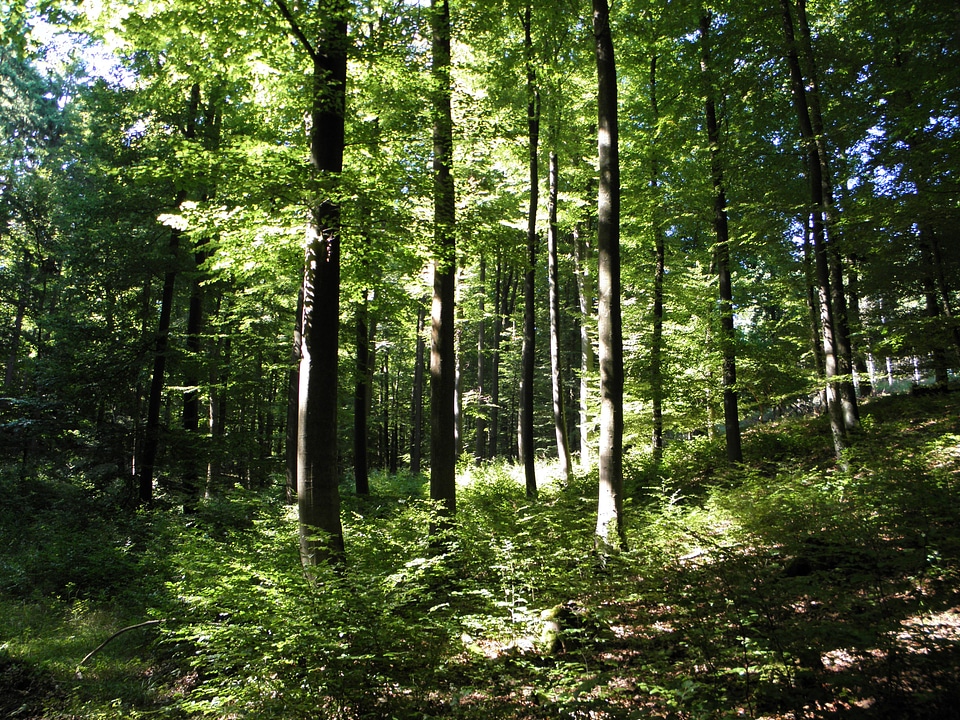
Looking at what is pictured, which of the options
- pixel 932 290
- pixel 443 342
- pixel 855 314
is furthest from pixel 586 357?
pixel 932 290

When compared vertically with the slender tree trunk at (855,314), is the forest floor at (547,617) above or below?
below

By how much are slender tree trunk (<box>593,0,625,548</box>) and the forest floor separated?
2.47ft

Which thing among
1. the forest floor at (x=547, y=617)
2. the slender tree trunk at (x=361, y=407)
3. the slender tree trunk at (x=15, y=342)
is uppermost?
the slender tree trunk at (x=15, y=342)

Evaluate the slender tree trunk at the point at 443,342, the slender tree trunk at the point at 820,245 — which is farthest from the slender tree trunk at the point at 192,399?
the slender tree trunk at the point at 820,245

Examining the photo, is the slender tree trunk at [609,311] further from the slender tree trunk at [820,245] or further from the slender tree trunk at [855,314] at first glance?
the slender tree trunk at [855,314]

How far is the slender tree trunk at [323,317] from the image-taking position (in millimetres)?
6508

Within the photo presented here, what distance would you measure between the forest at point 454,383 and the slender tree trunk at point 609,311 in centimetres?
5

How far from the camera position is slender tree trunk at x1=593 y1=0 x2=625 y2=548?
7.18m

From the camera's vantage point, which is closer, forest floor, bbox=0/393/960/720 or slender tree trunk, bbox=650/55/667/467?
forest floor, bbox=0/393/960/720

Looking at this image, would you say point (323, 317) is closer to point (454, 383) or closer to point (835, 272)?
point (454, 383)

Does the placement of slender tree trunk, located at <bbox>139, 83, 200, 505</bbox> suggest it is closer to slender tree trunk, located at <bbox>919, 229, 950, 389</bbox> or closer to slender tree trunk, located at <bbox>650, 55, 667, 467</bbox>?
slender tree trunk, located at <bbox>650, 55, 667, 467</bbox>

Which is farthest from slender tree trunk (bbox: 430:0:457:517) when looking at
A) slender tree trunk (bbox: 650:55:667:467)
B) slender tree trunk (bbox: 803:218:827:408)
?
→ slender tree trunk (bbox: 803:218:827:408)

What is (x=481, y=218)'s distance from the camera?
30.5ft

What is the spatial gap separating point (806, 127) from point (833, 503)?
7182 mm
